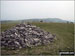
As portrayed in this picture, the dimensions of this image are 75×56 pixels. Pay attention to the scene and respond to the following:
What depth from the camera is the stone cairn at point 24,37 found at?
14.2 meters

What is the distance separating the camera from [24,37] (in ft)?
48.8

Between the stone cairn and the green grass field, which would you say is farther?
the stone cairn

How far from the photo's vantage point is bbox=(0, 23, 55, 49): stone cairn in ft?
46.5

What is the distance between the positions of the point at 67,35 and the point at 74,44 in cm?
215

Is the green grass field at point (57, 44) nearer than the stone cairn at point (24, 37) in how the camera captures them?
Yes

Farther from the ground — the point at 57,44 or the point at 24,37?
the point at 24,37

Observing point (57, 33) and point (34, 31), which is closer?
point (34, 31)

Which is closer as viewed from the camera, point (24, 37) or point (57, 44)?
point (24, 37)

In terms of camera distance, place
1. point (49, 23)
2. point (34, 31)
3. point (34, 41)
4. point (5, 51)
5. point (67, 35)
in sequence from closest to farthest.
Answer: point (5, 51) < point (34, 41) < point (34, 31) < point (67, 35) < point (49, 23)

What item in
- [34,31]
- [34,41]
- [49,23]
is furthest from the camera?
[49,23]

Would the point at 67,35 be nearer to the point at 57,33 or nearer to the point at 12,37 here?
the point at 57,33

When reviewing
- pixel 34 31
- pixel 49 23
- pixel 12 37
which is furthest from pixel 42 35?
pixel 49 23

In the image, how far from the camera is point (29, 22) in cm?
1850

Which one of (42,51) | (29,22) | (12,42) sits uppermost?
(29,22)
